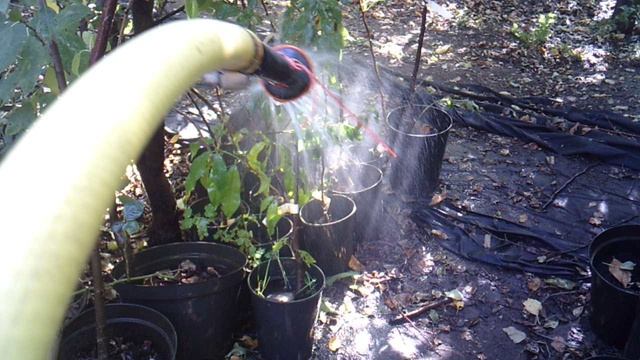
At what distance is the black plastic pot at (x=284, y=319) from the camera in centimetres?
248

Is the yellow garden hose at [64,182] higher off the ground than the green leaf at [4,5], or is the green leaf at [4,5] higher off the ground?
the yellow garden hose at [64,182]

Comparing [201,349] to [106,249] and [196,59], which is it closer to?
[106,249]

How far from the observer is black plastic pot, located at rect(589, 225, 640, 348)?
103 inches

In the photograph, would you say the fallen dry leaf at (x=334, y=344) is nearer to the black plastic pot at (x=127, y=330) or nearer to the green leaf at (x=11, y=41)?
the black plastic pot at (x=127, y=330)

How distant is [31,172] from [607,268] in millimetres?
2990

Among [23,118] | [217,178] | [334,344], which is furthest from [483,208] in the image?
[23,118]

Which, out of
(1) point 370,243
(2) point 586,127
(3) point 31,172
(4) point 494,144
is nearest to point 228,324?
(1) point 370,243

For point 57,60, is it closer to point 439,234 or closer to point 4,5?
point 4,5

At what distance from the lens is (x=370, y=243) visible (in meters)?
3.44

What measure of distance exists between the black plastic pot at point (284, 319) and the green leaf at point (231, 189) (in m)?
0.52

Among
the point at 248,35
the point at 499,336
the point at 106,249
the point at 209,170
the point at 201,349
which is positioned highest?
the point at 248,35

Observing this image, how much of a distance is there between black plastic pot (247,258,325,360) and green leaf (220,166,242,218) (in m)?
0.52

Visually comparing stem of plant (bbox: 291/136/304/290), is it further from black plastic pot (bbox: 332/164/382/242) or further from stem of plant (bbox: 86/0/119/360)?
stem of plant (bbox: 86/0/119/360)

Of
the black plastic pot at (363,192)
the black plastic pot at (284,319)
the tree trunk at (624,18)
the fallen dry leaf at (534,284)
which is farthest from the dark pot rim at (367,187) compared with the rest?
the tree trunk at (624,18)
